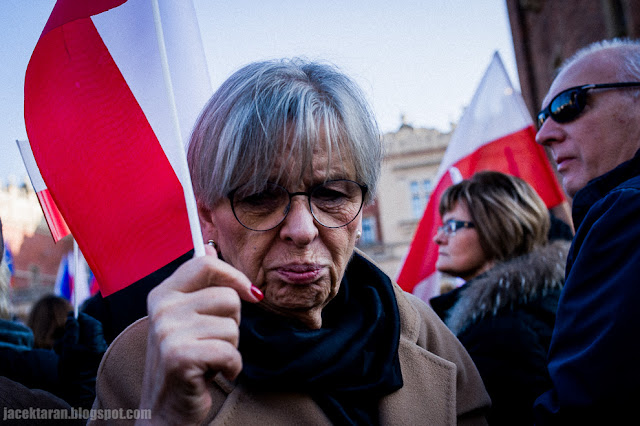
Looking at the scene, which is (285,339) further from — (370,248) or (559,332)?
(370,248)

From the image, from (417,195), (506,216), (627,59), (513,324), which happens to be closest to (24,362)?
(513,324)

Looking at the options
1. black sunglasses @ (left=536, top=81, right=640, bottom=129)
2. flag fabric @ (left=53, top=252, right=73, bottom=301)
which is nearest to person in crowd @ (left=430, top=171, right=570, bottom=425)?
black sunglasses @ (left=536, top=81, right=640, bottom=129)

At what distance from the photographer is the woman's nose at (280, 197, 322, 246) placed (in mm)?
1431

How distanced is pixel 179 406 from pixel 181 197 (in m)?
0.70

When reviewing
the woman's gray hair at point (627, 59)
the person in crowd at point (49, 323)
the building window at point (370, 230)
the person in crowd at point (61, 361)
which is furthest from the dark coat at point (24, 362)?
the building window at point (370, 230)

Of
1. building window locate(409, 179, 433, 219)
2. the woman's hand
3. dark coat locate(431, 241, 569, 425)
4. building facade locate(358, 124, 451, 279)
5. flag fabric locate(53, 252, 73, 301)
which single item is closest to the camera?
the woman's hand

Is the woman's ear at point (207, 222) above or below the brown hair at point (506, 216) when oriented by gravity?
above

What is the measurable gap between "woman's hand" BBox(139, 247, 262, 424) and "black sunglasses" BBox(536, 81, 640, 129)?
5.94 feet

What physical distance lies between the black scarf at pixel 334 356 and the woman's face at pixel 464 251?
4.35ft

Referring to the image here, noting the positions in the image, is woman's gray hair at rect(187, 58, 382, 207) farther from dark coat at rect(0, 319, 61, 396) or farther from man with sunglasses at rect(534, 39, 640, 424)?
dark coat at rect(0, 319, 61, 396)

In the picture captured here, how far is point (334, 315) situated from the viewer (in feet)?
5.87

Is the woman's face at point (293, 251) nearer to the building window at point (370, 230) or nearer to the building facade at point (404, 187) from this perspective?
the building facade at point (404, 187)

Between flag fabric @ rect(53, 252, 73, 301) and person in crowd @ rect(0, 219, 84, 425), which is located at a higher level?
person in crowd @ rect(0, 219, 84, 425)

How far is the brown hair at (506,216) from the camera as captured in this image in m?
2.83
